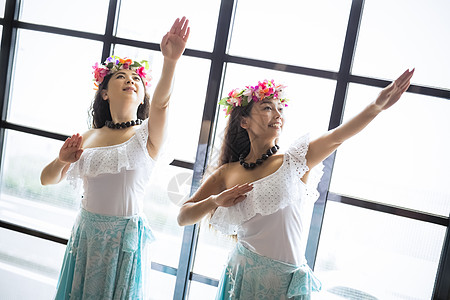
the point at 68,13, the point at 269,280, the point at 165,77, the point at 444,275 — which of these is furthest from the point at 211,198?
the point at 68,13

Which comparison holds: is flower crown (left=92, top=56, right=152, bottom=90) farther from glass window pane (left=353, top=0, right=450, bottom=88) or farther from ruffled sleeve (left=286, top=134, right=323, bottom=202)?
glass window pane (left=353, top=0, right=450, bottom=88)

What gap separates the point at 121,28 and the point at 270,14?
0.85 metres

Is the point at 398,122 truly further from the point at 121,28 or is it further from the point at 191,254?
the point at 121,28

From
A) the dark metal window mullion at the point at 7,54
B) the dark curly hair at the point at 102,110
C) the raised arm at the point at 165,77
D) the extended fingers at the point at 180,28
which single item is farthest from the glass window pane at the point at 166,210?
the dark metal window mullion at the point at 7,54

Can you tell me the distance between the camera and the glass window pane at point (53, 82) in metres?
2.52

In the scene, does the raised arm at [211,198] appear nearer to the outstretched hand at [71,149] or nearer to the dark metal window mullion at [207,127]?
the dark metal window mullion at [207,127]

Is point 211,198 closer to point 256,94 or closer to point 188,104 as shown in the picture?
point 256,94

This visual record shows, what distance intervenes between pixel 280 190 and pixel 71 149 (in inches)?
37.9

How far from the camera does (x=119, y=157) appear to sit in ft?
6.27

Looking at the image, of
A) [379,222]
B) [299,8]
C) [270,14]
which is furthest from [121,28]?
[379,222]

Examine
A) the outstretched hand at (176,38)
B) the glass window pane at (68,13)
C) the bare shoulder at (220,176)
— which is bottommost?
the bare shoulder at (220,176)

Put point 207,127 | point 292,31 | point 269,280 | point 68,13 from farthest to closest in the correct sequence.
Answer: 1. point 68,13
2. point 207,127
3. point 292,31
4. point 269,280

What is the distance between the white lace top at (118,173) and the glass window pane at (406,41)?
108cm

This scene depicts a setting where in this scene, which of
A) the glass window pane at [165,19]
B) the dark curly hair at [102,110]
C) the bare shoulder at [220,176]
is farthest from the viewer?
the glass window pane at [165,19]
